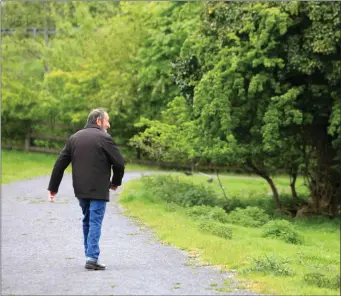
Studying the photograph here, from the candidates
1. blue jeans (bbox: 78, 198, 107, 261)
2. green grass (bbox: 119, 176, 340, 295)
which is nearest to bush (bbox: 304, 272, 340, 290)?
green grass (bbox: 119, 176, 340, 295)

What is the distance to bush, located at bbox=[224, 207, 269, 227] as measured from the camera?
17.3 meters

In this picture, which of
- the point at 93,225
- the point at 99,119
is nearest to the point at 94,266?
the point at 93,225

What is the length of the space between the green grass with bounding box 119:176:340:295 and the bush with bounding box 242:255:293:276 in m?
0.02

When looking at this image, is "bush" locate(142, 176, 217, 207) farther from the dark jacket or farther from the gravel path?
the dark jacket

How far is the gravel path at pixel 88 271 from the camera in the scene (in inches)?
315

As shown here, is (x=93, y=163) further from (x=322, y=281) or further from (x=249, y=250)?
(x=322, y=281)

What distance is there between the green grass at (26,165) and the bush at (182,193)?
7.18 metres

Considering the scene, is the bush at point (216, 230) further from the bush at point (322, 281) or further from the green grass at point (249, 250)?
the bush at point (322, 281)

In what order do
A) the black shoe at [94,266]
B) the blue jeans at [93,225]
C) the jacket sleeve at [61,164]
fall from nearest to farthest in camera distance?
the black shoe at [94,266], the blue jeans at [93,225], the jacket sleeve at [61,164]

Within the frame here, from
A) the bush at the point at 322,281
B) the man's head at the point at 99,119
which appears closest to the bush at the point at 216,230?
the man's head at the point at 99,119

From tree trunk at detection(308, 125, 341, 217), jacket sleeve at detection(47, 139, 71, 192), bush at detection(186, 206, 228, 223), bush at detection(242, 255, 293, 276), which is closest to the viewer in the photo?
bush at detection(242, 255, 293, 276)

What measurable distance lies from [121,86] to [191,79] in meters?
20.3

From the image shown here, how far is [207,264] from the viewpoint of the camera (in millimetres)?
9656

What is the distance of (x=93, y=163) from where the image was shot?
9461mm
